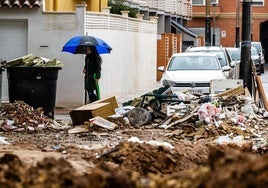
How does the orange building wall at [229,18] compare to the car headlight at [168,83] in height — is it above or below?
above

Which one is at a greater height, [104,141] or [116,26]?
[116,26]

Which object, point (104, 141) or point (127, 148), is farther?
point (104, 141)

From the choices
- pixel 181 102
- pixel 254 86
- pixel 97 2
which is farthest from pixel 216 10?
pixel 181 102

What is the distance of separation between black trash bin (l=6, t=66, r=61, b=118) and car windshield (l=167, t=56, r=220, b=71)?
6.37m

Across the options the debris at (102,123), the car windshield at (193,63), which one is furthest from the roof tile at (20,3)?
the debris at (102,123)

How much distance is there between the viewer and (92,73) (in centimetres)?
2145

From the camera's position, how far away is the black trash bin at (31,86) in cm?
1897

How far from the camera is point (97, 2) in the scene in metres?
34.4

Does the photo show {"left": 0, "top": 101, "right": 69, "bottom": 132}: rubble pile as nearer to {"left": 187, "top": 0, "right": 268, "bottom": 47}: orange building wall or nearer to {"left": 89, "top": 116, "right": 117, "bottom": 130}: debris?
{"left": 89, "top": 116, "right": 117, "bottom": 130}: debris

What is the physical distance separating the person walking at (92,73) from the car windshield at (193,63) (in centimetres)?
379

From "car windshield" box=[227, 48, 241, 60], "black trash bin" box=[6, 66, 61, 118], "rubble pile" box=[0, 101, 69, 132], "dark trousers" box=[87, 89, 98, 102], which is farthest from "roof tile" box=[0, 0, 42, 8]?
"car windshield" box=[227, 48, 241, 60]

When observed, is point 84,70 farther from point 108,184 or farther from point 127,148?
point 108,184

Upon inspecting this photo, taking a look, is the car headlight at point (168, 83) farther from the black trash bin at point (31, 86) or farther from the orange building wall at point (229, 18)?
the orange building wall at point (229, 18)

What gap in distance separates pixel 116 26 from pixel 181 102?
1020 centimetres
